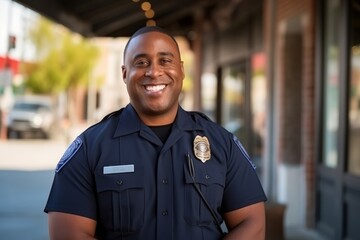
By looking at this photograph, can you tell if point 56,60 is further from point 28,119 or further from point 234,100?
point 234,100

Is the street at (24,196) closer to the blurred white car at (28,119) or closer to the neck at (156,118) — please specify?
the neck at (156,118)

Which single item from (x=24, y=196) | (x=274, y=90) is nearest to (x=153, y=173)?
(x=274, y=90)

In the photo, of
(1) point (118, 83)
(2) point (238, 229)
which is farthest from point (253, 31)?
(1) point (118, 83)

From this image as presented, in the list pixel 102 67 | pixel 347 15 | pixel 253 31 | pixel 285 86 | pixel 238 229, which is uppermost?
pixel 102 67

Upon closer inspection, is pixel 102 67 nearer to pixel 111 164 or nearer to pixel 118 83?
pixel 118 83

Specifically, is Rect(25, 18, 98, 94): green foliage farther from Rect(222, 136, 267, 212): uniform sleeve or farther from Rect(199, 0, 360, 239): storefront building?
Rect(222, 136, 267, 212): uniform sleeve

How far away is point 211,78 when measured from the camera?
1480 centimetres

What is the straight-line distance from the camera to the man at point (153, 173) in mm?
1933

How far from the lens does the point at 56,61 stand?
35.0 m

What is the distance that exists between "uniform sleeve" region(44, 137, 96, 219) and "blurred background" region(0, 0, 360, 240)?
1.65 m

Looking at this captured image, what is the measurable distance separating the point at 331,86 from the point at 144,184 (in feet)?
16.2

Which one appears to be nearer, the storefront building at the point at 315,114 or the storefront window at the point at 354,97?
the storefront window at the point at 354,97

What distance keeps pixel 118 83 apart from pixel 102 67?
9.03 feet

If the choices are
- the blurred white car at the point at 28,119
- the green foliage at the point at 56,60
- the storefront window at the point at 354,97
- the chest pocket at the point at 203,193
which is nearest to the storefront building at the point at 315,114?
the storefront window at the point at 354,97
